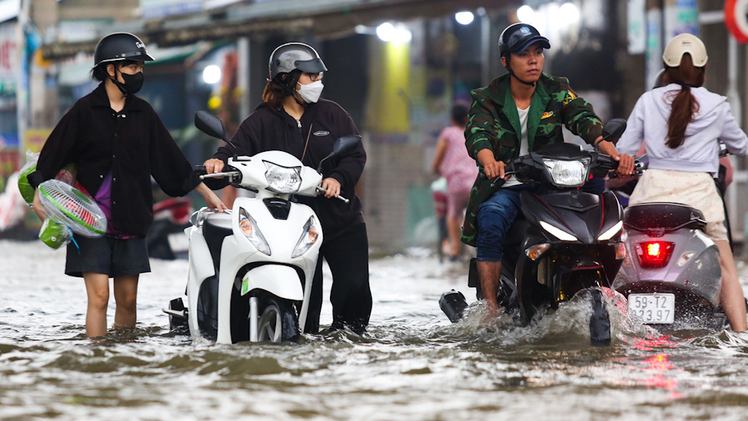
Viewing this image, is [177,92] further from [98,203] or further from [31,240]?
[98,203]

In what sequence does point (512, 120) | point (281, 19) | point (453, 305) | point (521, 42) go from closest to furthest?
point (521, 42) < point (512, 120) < point (453, 305) < point (281, 19)

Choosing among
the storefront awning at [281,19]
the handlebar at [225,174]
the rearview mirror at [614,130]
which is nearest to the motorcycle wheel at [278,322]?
the handlebar at [225,174]

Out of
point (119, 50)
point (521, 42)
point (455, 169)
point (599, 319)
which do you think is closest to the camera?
point (599, 319)

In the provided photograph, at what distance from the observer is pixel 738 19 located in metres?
13.2

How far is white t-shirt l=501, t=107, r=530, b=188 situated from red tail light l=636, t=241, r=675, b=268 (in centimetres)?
86

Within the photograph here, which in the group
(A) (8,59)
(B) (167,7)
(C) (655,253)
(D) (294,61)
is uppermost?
(B) (167,7)

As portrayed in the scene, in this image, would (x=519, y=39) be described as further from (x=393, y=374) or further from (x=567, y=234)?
(x=393, y=374)

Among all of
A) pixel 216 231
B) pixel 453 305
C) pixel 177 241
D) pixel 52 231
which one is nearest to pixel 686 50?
pixel 453 305

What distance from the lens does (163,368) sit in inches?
192

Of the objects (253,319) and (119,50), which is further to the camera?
(119,50)

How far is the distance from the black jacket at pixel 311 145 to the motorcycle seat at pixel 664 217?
1.61 m

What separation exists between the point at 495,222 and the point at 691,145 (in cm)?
148

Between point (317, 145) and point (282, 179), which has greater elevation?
point (317, 145)

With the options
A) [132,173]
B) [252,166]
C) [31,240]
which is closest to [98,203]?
[132,173]
